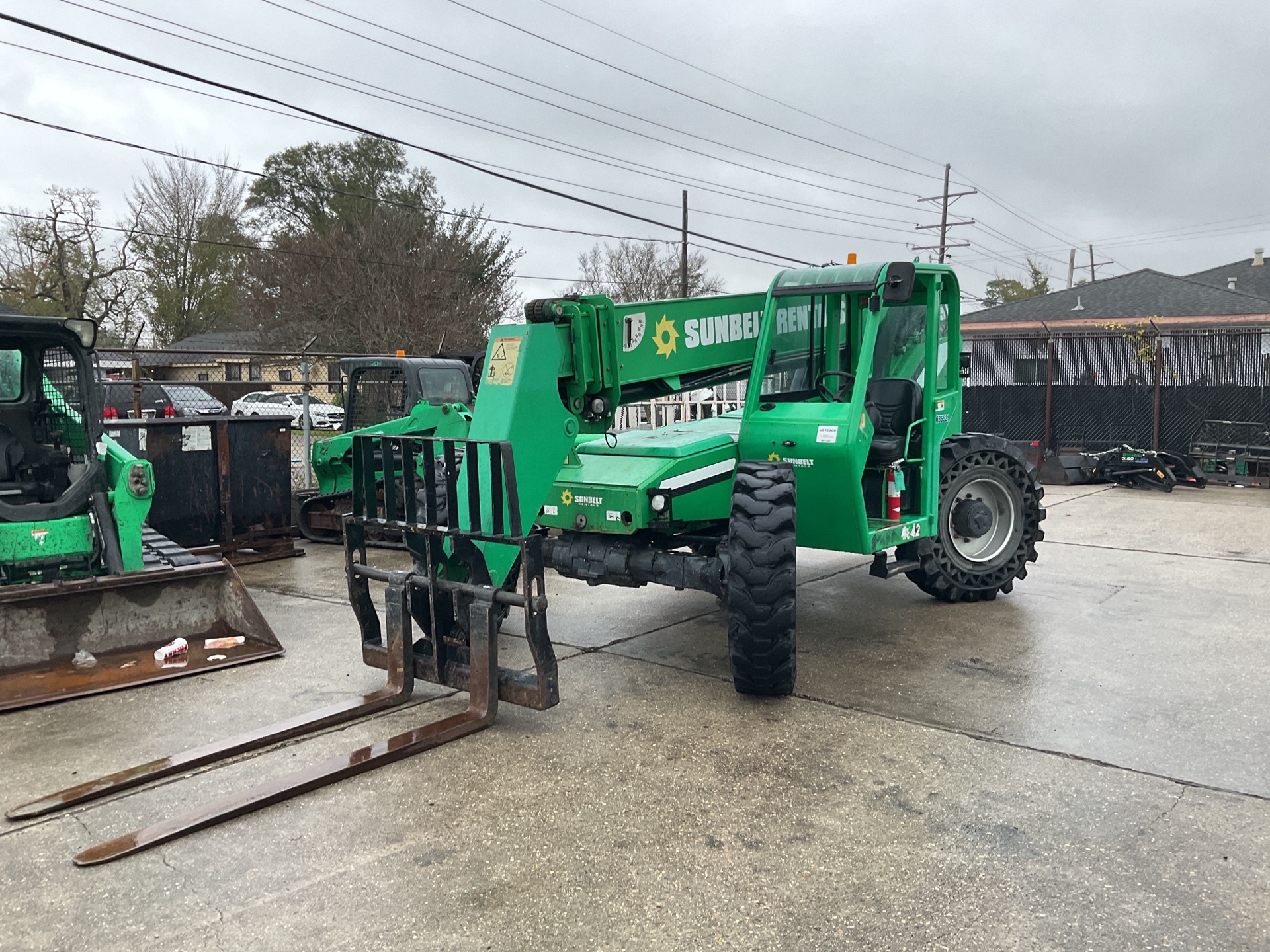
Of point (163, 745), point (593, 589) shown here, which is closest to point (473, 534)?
point (163, 745)

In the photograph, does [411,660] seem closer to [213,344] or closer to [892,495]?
[892,495]

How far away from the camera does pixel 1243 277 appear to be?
31.4 meters

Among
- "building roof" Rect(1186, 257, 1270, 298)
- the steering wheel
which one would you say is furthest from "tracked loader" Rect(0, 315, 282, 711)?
"building roof" Rect(1186, 257, 1270, 298)

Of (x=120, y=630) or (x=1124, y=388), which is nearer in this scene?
(x=120, y=630)

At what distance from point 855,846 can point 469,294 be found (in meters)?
28.2

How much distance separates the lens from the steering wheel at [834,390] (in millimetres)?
5891

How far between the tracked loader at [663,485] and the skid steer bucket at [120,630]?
1231mm

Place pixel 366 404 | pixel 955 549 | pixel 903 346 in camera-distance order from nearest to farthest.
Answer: pixel 903 346 → pixel 955 549 → pixel 366 404

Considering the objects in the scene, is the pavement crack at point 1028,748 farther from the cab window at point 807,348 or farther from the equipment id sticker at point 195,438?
the equipment id sticker at point 195,438

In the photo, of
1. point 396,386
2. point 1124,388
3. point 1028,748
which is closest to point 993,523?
point 1028,748

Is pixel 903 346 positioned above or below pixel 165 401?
above

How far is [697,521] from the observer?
590cm

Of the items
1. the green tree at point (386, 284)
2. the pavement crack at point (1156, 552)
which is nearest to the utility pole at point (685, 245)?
the green tree at point (386, 284)

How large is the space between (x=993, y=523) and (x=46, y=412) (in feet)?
24.3
